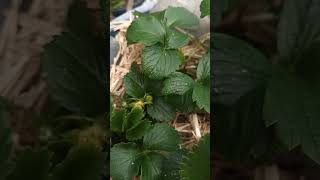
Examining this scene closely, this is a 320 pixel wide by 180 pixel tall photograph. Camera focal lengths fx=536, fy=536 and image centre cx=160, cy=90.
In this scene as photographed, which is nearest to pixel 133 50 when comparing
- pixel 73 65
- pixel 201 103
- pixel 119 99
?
pixel 119 99

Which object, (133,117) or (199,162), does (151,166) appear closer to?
(133,117)

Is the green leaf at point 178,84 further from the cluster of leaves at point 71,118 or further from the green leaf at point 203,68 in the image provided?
the cluster of leaves at point 71,118

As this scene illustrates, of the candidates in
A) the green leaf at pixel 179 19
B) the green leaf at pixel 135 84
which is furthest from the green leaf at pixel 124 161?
the green leaf at pixel 179 19

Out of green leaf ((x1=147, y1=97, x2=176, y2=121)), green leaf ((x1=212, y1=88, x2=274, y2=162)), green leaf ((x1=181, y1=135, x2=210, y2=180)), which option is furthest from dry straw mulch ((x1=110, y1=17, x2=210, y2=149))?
green leaf ((x1=212, y1=88, x2=274, y2=162))

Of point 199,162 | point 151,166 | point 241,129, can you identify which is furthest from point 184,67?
point 241,129

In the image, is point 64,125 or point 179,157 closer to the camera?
Answer: point 64,125

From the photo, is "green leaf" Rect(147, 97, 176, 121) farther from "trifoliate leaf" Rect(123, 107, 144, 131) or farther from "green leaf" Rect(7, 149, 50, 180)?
"green leaf" Rect(7, 149, 50, 180)

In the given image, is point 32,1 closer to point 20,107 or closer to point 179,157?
point 20,107
